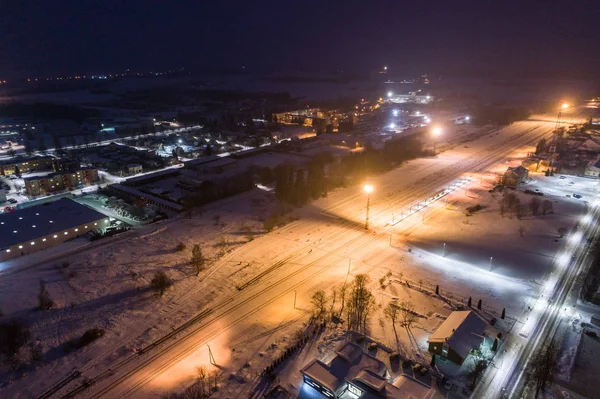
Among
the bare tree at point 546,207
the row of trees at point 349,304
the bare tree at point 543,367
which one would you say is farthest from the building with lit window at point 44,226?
the bare tree at point 546,207

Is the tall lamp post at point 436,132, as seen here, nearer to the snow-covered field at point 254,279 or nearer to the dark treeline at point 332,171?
the dark treeline at point 332,171

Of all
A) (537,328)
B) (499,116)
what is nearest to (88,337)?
(537,328)

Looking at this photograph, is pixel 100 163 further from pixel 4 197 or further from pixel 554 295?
pixel 554 295

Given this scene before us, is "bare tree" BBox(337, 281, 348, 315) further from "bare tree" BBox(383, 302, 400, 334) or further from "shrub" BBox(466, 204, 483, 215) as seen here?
"shrub" BBox(466, 204, 483, 215)

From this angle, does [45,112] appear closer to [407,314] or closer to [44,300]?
[44,300]

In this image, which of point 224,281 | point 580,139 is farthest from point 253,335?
point 580,139

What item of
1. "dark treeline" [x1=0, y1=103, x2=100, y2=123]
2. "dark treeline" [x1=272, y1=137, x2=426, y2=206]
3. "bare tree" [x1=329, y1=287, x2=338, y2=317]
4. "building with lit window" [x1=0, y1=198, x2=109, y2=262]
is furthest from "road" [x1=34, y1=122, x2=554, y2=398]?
"dark treeline" [x1=0, y1=103, x2=100, y2=123]
